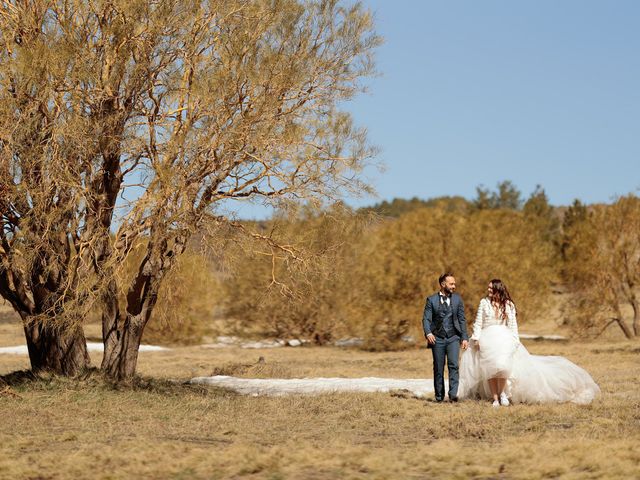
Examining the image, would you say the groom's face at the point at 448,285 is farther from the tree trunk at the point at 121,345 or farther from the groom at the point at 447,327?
the tree trunk at the point at 121,345

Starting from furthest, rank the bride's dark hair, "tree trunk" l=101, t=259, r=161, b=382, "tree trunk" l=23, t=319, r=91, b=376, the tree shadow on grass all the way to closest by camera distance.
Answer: "tree trunk" l=23, t=319, r=91, b=376 < "tree trunk" l=101, t=259, r=161, b=382 < the tree shadow on grass < the bride's dark hair

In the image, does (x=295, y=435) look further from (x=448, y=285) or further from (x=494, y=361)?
(x=448, y=285)

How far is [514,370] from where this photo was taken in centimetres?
1215

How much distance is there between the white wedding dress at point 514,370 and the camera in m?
12.1

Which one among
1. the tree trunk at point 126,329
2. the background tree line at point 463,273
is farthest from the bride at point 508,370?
the background tree line at point 463,273

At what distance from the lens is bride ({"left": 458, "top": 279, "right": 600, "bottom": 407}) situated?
12102mm

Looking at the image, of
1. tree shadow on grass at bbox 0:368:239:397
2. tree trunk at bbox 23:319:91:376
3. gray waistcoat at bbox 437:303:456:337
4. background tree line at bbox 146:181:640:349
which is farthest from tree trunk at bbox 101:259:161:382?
background tree line at bbox 146:181:640:349

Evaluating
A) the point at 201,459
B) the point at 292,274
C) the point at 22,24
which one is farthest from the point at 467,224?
the point at 201,459

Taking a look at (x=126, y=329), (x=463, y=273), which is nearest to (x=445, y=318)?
(x=126, y=329)

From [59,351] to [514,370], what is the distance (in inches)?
294

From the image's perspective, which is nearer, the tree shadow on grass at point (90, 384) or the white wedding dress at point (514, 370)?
the white wedding dress at point (514, 370)

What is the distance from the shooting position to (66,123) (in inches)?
515

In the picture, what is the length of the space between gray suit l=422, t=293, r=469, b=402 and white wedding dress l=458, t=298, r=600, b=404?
252 millimetres

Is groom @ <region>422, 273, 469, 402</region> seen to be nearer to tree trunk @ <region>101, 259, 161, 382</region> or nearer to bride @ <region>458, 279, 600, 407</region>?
bride @ <region>458, 279, 600, 407</region>
